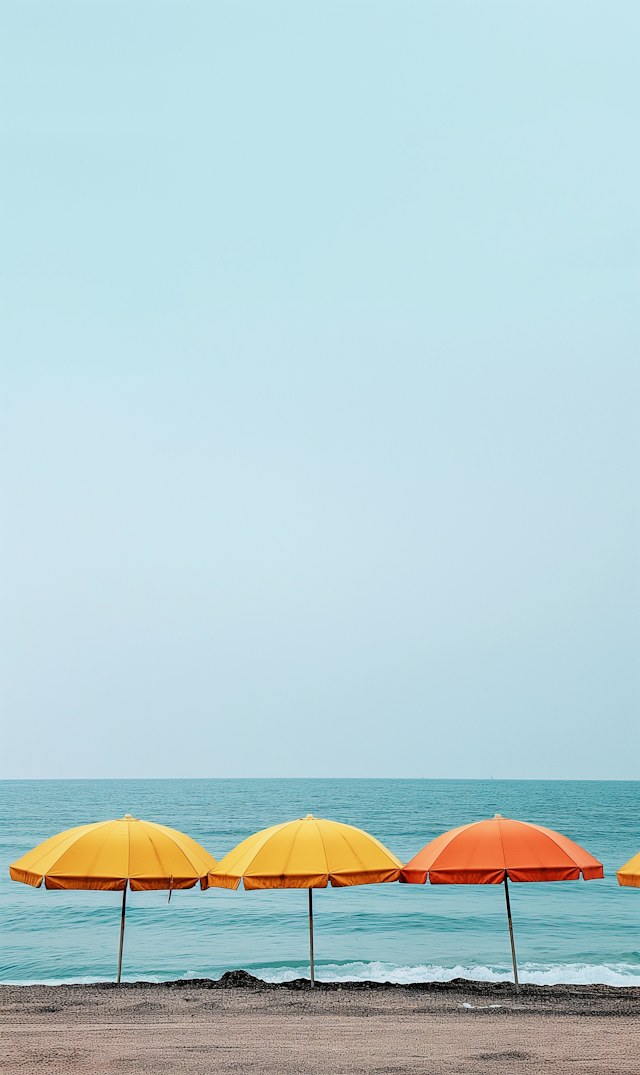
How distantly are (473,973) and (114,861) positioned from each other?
31.6 feet

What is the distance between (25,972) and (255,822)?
44.0 meters

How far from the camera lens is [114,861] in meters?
9.49

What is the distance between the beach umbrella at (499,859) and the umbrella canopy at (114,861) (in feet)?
8.38

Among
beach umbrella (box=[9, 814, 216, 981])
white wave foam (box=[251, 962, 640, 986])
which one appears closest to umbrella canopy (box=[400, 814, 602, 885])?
beach umbrella (box=[9, 814, 216, 981])

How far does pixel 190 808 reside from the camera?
79.4 metres

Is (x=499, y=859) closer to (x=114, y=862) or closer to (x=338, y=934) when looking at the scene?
(x=114, y=862)

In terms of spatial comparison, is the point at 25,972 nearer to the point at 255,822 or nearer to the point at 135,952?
the point at 135,952

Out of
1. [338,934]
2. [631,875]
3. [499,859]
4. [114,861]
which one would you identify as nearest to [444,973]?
[338,934]

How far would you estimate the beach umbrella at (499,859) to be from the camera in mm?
9219

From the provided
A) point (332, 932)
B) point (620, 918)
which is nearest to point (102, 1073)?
point (332, 932)

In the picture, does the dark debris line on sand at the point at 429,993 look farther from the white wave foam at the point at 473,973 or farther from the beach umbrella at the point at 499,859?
the white wave foam at the point at 473,973

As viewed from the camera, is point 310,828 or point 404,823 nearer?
point 310,828

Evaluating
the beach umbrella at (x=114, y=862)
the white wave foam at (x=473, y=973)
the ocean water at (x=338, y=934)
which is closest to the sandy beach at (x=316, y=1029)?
the beach umbrella at (x=114, y=862)

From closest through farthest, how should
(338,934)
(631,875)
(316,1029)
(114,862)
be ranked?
1. (316,1029)
2. (631,875)
3. (114,862)
4. (338,934)
